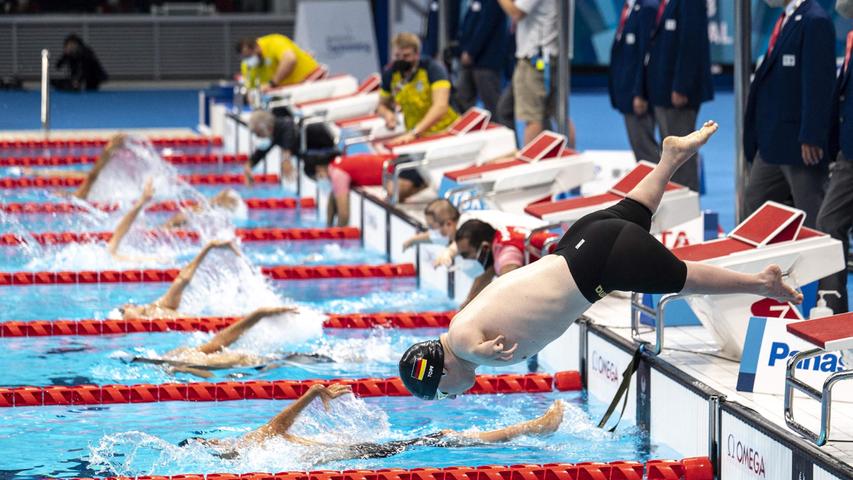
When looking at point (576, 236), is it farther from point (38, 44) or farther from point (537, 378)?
point (38, 44)

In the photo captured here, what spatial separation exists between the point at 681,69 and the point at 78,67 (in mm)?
14751

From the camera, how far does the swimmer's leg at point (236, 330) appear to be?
591 cm

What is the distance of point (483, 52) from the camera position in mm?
11156

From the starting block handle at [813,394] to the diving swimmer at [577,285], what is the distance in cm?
28

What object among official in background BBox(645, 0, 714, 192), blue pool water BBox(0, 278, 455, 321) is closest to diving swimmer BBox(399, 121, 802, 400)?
blue pool water BBox(0, 278, 455, 321)

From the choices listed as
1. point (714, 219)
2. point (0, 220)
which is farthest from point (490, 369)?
point (0, 220)

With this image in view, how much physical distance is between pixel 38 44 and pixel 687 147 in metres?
19.1

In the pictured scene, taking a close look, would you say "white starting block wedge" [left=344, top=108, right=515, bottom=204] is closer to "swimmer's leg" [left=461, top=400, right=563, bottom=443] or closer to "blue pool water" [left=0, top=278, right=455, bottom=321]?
"blue pool water" [left=0, top=278, right=455, bottom=321]

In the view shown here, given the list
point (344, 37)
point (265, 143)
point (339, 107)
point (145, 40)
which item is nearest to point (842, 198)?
point (265, 143)

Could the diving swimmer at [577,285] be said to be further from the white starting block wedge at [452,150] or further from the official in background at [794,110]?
the white starting block wedge at [452,150]

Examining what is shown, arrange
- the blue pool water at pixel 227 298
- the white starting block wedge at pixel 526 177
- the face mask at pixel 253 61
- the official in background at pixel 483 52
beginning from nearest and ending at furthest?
1. the blue pool water at pixel 227 298
2. the white starting block wedge at pixel 526 177
3. the official in background at pixel 483 52
4. the face mask at pixel 253 61

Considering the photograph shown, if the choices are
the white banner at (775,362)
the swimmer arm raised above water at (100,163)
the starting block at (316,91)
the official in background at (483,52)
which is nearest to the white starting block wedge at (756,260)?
the white banner at (775,362)

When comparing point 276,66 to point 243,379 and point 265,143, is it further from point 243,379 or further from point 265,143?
point 243,379

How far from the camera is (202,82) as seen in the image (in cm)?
2255
